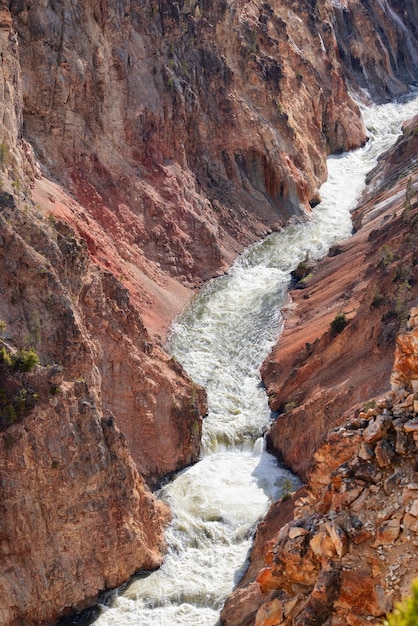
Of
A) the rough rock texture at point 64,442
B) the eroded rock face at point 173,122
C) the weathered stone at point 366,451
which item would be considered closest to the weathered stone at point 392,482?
the weathered stone at point 366,451

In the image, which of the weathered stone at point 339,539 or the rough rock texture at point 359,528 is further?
the weathered stone at point 339,539

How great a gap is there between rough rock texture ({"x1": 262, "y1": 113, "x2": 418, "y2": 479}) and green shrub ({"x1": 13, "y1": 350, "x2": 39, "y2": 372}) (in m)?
10.5

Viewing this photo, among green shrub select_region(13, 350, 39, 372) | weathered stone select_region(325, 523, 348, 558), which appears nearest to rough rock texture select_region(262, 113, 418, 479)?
green shrub select_region(13, 350, 39, 372)

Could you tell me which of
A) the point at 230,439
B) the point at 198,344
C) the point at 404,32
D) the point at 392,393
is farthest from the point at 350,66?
the point at 392,393

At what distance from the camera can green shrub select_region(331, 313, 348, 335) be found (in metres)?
33.5

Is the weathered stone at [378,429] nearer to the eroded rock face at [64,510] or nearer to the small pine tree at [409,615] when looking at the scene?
the small pine tree at [409,615]

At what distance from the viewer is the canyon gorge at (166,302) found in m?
12.2

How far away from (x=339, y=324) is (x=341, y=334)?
0.65 m

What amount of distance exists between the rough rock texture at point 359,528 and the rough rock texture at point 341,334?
14324 mm

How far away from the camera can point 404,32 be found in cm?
9488

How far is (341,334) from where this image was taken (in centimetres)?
3309

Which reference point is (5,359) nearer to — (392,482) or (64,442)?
(64,442)

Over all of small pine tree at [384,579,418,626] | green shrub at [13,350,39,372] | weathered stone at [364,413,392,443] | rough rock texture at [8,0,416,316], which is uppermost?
rough rock texture at [8,0,416,316]

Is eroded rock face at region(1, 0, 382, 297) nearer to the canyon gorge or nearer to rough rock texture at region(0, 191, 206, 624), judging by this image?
the canyon gorge
